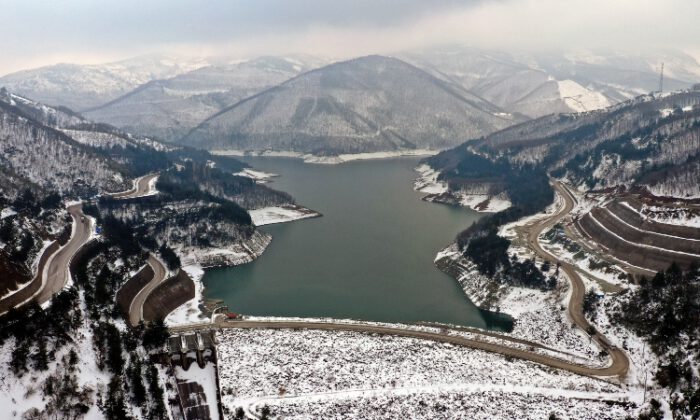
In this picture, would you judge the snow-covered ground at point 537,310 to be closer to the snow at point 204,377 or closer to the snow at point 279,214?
the snow at point 204,377

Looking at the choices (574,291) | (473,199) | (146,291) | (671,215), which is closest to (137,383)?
(146,291)

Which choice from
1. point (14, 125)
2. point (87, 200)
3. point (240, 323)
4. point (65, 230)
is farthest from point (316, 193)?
point (240, 323)

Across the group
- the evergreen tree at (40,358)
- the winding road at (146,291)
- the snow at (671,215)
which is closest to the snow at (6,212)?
the winding road at (146,291)

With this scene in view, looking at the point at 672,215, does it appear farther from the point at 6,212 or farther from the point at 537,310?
the point at 6,212

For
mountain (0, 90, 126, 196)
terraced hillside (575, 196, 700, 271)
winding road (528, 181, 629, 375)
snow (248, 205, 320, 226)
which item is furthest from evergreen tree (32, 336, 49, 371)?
snow (248, 205, 320, 226)

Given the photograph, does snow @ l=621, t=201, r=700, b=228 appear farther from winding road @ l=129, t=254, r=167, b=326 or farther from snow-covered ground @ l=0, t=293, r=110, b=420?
snow-covered ground @ l=0, t=293, r=110, b=420

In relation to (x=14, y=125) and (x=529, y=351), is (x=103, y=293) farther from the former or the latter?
(x=14, y=125)
